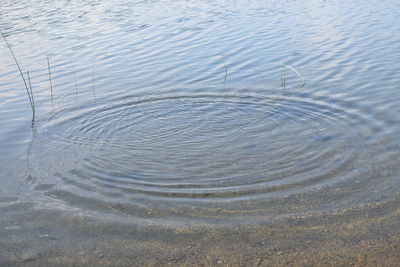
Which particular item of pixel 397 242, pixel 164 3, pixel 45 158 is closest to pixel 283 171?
pixel 397 242

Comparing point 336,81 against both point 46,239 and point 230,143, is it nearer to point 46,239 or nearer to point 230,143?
point 230,143

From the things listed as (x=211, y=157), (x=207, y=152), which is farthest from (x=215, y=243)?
(x=207, y=152)

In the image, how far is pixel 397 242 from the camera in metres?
4.41

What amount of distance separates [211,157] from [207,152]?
0.63ft

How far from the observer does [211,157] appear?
6797 mm

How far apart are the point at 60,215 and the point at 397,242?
11.5 ft

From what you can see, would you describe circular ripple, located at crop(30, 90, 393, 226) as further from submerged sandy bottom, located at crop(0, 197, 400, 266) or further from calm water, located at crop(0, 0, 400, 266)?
submerged sandy bottom, located at crop(0, 197, 400, 266)

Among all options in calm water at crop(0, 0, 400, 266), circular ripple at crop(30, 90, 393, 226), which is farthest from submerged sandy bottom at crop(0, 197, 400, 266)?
circular ripple at crop(30, 90, 393, 226)

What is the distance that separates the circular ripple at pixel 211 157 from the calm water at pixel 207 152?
3cm

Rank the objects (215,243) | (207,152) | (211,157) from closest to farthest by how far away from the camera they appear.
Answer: (215,243) < (211,157) < (207,152)

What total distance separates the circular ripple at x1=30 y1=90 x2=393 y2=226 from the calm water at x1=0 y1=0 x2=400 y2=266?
0.03 m

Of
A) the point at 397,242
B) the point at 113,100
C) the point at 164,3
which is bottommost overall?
the point at 164,3

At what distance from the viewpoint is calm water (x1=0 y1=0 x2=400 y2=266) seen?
4.69 meters

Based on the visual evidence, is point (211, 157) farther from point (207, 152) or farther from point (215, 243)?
point (215, 243)
